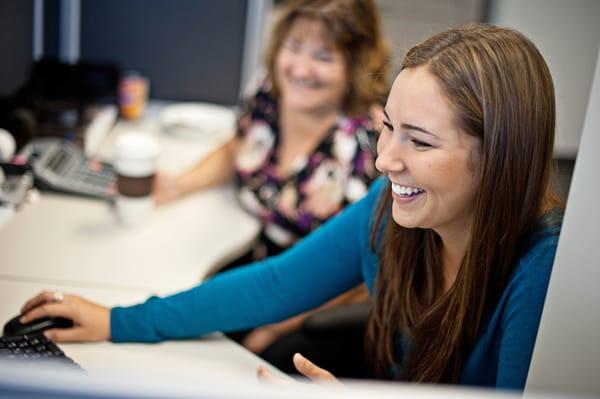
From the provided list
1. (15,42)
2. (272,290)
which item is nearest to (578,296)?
(272,290)

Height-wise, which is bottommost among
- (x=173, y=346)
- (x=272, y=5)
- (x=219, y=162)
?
(x=173, y=346)

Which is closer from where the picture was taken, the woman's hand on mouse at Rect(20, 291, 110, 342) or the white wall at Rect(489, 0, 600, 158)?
the woman's hand on mouse at Rect(20, 291, 110, 342)

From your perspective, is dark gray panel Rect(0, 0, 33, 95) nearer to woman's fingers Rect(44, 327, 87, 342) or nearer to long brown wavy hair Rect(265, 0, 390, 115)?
long brown wavy hair Rect(265, 0, 390, 115)

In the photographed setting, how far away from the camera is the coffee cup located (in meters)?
1.52

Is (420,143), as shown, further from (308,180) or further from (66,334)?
(308,180)

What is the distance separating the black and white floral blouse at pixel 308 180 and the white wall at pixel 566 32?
4.16ft

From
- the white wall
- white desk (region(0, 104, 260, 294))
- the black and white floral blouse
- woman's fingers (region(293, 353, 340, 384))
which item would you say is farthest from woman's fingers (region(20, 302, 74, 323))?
the white wall

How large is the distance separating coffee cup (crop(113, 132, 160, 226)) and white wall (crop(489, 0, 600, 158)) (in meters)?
1.62

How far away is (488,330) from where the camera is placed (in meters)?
1.01

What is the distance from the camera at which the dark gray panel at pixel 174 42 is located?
2.30 metres

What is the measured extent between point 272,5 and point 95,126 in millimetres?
736

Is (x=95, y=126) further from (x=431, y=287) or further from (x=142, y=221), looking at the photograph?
(x=431, y=287)

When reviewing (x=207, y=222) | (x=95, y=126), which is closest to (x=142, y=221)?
(x=207, y=222)

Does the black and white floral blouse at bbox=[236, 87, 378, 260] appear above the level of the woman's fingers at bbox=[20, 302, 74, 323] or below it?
above
